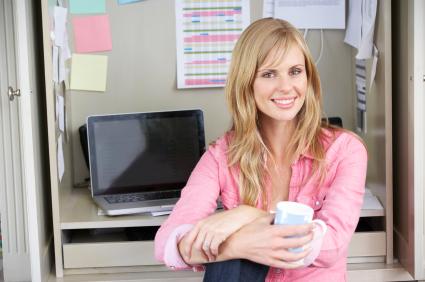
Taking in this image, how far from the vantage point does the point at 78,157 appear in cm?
210

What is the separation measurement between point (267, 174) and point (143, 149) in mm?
548

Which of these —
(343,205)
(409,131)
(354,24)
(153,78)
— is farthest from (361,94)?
(343,205)

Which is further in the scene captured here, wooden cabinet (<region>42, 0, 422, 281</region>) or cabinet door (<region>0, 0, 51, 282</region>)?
wooden cabinet (<region>42, 0, 422, 281</region>)

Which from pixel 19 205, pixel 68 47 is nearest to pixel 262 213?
pixel 19 205

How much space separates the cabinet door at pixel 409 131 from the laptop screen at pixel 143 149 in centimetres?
53

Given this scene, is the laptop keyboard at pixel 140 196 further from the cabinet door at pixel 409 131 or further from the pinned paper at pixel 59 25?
the cabinet door at pixel 409 131

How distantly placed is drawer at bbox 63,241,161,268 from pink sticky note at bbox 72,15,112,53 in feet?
1.87

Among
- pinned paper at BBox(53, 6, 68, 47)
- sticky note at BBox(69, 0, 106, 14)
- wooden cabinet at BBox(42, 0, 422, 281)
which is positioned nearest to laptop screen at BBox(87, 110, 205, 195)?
wooden cabinet at BBox(42, 0, 422, 281)

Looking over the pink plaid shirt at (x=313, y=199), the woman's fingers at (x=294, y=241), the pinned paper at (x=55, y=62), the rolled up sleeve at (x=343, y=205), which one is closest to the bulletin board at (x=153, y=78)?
the pinned paper at (x=55, y=62)

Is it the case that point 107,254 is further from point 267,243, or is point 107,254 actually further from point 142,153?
point 267,243

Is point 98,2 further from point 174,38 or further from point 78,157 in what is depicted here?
point 78,157

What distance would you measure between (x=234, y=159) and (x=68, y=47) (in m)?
0.76

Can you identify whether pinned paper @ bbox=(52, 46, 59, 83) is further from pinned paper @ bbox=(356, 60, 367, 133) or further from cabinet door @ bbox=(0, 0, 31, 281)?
pinned paper @ bbox=(356, 60, 367, 133)

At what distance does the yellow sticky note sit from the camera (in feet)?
6.65
